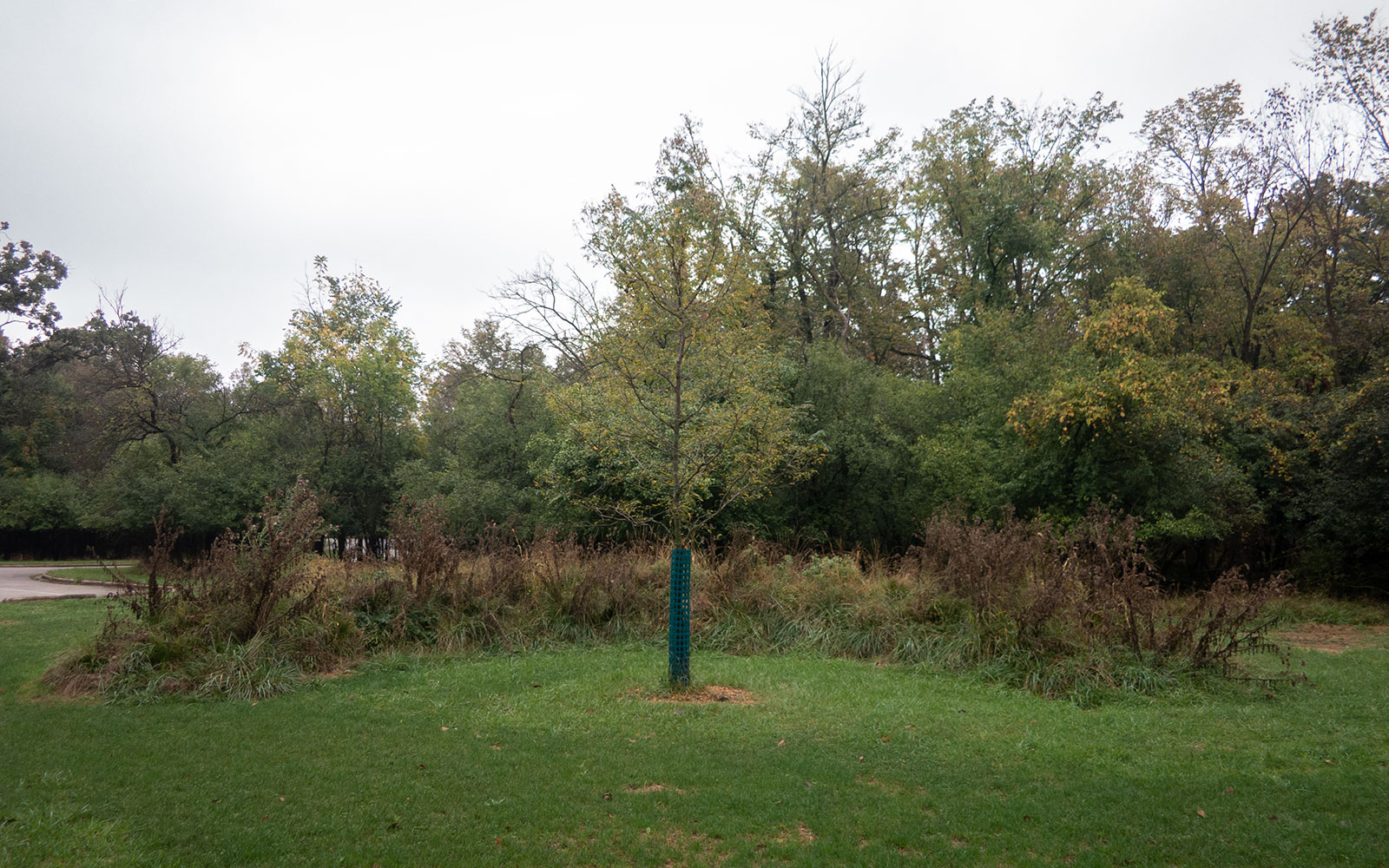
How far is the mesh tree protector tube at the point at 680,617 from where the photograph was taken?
7.59 meters

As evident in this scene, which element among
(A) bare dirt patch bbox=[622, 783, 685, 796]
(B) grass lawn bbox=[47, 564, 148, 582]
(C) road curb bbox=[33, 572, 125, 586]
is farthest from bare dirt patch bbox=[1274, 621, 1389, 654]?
(B) grass lawn bbox=[47, 564, 148, 582]

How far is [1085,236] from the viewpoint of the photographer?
23406 mm

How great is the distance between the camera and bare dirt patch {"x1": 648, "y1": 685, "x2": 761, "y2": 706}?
7.33 m

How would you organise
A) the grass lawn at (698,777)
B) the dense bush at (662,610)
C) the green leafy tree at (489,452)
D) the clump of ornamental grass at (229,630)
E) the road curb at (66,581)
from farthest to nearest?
the road curb at (66,581) < the green leafy tree at (489,452) < the dense bush at (662,610) < the clump of ornamental grass at (229,630) < the grass lawn at (698,777)

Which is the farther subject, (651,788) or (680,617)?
(680,617)

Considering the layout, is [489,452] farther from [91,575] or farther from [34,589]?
[91,575]

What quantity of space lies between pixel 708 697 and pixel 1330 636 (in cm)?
1067

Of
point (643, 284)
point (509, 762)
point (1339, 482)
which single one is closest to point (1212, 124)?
point (1339, 482)

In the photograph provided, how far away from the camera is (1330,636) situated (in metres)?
11.8

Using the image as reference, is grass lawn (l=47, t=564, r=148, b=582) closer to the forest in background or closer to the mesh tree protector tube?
the forest in background

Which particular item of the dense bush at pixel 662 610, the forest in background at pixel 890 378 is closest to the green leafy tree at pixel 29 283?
the forest in background at pixel 890 378

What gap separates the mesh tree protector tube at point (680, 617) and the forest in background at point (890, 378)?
75 cm

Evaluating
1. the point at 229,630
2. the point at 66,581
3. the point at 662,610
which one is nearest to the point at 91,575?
the point at 66,581

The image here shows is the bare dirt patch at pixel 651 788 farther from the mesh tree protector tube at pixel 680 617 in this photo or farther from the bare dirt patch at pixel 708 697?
the mesh tree protector tube at pixel 680 617
